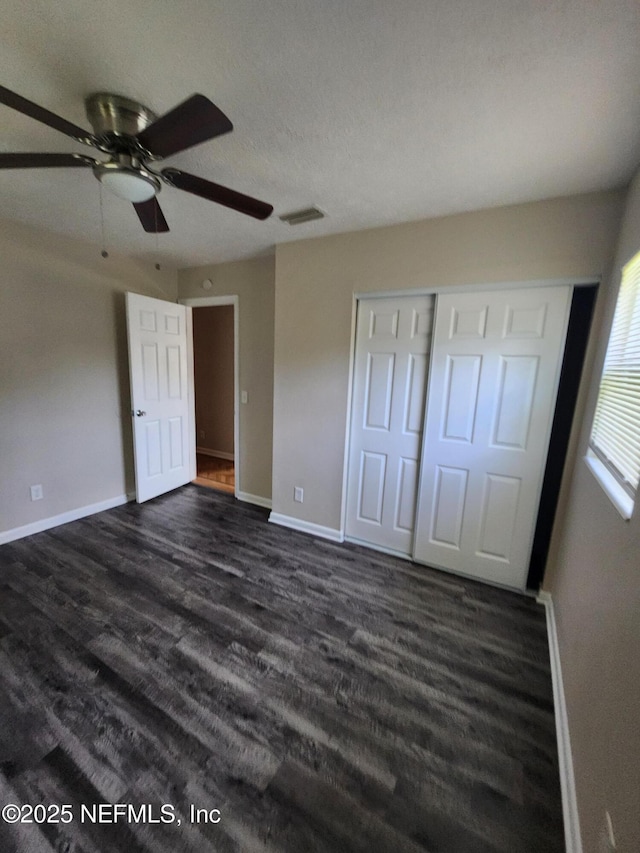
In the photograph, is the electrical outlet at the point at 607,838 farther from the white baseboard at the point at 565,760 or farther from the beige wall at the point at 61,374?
the beige wall at the point at 61,374

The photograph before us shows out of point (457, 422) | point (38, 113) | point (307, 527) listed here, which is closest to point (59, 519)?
point (307, 527)

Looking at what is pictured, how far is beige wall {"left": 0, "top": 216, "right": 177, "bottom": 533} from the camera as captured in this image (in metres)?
2.56

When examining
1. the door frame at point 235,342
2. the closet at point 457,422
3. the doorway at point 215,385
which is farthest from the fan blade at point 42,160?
the doorway at point 215,385

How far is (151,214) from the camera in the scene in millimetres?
1746

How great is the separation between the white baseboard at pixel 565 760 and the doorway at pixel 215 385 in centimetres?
404

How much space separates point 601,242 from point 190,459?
4041mm

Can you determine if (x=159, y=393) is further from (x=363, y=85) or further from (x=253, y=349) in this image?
(x=363, y=85)

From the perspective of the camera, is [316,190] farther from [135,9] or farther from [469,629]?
[469,629]

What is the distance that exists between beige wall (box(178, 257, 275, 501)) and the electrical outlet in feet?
9.64

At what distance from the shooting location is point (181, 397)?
3719 millimetres

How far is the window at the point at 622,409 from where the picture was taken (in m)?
1.17

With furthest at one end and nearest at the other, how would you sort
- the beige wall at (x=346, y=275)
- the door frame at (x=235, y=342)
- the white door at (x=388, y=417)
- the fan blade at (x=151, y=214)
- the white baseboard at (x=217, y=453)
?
the white baseboard at (x=217, y=453)
the door frame at (x=235, y=342)
the white door at (x=388, y=417)
the beige wall at (x=346, y=275)
the fan blade at (x=151, y=214)

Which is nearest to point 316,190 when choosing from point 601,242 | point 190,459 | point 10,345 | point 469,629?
point 601,242

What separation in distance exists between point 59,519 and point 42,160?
2.75 m
